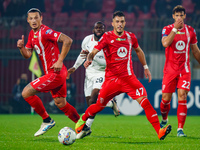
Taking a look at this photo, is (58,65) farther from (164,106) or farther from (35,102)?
(164,106)

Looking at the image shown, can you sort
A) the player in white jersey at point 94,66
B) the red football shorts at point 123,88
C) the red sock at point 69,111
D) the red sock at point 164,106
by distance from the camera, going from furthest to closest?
the player in white jersey at point 94,66 → the red sock at point 164,106 → the red sock at point 69,111 → the red football shorts at point 123,88

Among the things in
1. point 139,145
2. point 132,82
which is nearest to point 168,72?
point 132,82

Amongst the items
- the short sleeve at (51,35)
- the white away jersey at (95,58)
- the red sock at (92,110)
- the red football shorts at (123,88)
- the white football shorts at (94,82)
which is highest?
the short sleeve at (51,35)

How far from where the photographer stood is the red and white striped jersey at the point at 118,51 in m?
6.72

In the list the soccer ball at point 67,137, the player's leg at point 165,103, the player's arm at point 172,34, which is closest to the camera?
the soccer ball at point 67,137

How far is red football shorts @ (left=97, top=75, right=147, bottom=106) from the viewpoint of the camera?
6.64 meters

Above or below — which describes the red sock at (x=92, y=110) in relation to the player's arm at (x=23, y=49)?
below

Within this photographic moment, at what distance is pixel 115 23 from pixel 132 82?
1.12 meters

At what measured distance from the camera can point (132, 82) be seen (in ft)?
21.9

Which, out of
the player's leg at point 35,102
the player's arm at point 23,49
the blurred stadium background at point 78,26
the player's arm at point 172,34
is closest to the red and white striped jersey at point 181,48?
the player's arm at point 172,34

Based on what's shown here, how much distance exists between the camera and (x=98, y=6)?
2141cm

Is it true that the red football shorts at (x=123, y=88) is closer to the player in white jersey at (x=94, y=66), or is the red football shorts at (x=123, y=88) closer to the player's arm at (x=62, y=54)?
the player's arm at (x=62, y=54)

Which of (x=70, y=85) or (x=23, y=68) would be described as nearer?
(x=70, y=85)

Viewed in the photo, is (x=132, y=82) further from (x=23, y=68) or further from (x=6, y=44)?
(x=6, y=44)
